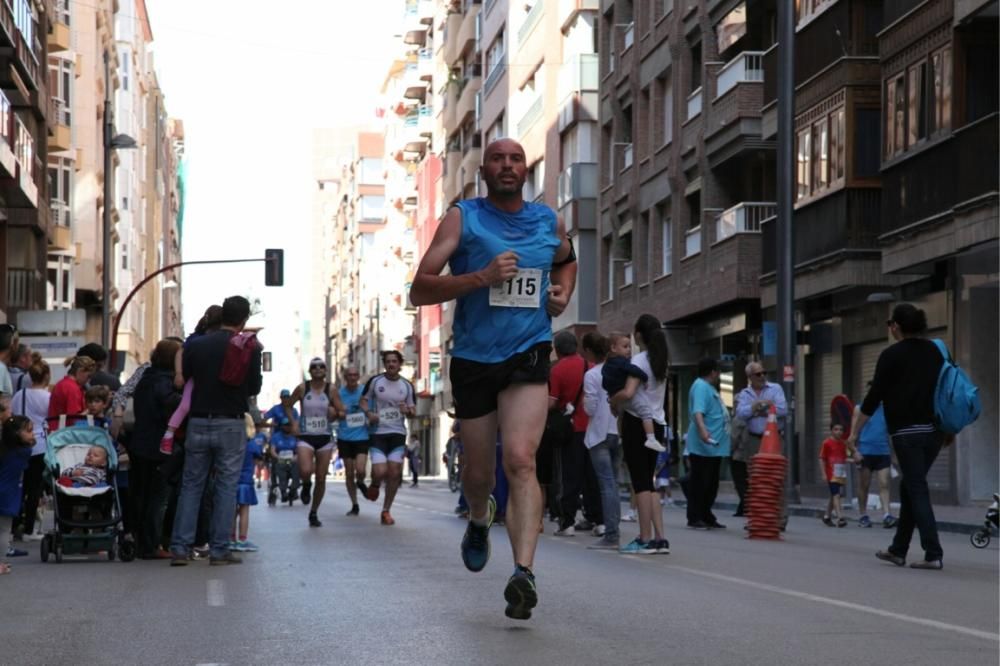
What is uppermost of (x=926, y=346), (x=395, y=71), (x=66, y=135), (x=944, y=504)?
(x=395, y=71)

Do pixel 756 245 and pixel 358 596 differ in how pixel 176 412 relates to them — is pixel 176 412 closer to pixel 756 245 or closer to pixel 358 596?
pixel 358 596

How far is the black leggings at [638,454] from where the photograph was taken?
14.7 m

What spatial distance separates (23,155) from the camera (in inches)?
1716

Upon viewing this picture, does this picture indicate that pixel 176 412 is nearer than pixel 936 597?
No

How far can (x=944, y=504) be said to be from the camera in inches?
1148

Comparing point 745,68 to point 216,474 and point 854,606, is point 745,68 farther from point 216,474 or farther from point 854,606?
point 854,606

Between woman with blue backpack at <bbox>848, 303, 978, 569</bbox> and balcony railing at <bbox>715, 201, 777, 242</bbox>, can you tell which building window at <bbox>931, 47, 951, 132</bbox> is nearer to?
balcony railing at <bbox>715, 201, 777, 242</bbox>

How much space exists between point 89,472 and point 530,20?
48.7m

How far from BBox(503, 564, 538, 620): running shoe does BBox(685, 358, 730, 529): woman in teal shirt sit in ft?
41.0

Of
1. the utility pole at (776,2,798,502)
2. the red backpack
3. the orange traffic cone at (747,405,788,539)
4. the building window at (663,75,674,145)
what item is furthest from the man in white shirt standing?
the building window at (663,75,674,145)

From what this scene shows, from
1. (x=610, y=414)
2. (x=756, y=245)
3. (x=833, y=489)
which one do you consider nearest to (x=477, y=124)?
(x=756, y=245)

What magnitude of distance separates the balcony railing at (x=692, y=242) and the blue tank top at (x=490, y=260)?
3334 cm

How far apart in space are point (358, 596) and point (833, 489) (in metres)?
13.0

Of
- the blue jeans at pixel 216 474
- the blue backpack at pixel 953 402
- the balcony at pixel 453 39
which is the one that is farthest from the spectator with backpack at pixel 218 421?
the balcony at pixel 453 39
